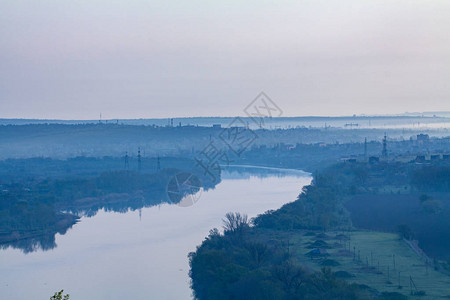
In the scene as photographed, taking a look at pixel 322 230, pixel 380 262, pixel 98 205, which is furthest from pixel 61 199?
pixel 380 262

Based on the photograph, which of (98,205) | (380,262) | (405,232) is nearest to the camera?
(380,262)

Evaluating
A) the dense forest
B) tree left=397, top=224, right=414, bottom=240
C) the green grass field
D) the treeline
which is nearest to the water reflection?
the treeline

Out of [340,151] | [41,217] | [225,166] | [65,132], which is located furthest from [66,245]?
[65,132]

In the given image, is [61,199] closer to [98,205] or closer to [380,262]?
[98,205]

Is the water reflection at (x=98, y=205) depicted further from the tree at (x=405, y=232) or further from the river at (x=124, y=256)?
the tree at (x=405, y=232)

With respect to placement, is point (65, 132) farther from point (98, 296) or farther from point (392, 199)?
point (98, 296)
